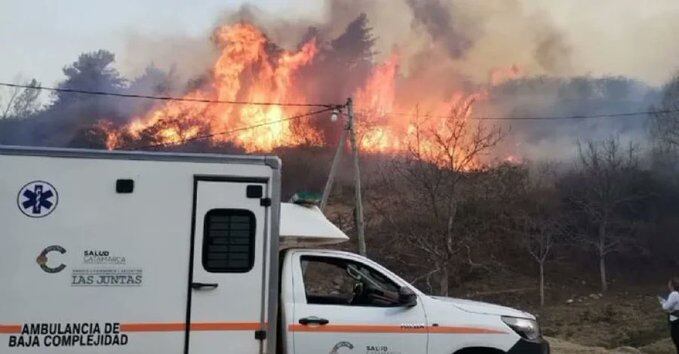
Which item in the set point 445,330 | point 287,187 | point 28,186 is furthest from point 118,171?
point 287,187

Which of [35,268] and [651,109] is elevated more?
[651,109]

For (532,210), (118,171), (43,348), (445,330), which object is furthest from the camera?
(532,210)

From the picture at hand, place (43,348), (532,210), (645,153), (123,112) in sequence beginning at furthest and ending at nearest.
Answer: (123,112)
(645,153)
(532,210)
(43,348)

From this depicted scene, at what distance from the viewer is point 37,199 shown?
5539 mm

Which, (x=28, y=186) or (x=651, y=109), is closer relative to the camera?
(x=28, y=186)

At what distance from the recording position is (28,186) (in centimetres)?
553

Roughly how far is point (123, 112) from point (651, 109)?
1598 inches

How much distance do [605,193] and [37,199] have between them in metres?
37.8

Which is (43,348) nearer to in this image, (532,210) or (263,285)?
(263,285)

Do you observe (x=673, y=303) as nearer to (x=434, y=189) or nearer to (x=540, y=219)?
(x=434, y=189)

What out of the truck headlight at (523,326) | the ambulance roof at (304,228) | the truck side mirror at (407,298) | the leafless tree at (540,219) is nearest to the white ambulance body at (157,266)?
the truck side mirror at (407,298)

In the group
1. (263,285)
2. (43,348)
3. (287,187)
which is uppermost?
(287,187)

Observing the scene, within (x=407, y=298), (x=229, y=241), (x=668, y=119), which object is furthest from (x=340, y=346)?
(x=668, y=119)

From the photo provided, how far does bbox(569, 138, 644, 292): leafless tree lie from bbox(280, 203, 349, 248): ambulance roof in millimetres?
31701
